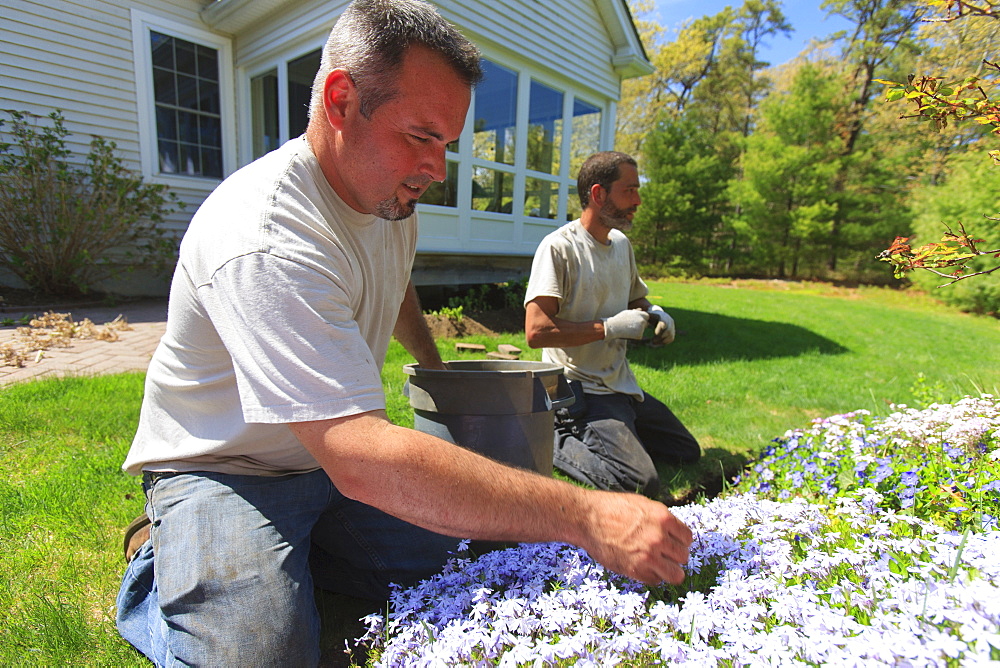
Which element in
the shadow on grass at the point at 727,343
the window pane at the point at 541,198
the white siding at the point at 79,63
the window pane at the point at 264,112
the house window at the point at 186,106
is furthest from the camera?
the window pane at the point at 541,198

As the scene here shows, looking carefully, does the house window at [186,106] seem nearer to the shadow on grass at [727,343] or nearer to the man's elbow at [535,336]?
the shadow on grass at [727,343]

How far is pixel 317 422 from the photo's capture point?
3.81 ft

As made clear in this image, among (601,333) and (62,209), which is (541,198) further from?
(601,333)

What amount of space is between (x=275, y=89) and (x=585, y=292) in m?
7.26

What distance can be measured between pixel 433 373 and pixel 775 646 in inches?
49.6

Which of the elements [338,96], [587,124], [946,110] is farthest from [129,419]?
[587,124]

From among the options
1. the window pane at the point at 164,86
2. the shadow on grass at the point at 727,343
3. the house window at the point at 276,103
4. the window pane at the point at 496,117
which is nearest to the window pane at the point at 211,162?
the house window at the point at 276,103

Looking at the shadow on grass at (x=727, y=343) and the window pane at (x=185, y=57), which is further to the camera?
the window pane at (x=185, y=57)

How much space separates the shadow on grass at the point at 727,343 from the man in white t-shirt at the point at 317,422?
15.3ft

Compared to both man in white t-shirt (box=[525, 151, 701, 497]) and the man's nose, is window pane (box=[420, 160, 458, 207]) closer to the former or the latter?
man in white t-shirt (box=[525, 151, 701, 497])

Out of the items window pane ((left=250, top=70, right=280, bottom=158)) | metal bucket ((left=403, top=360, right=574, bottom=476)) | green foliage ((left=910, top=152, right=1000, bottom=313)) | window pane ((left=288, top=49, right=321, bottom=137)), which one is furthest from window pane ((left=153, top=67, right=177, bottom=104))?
Answer: green foliage ((left=910, top=152, right=1000, bottom=313))

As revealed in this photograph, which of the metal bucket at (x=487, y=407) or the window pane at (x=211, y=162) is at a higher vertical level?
the window pane at (x=211, y=162)

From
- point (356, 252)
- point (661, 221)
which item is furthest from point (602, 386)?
point (661, 221)

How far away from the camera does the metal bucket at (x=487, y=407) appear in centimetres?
194
